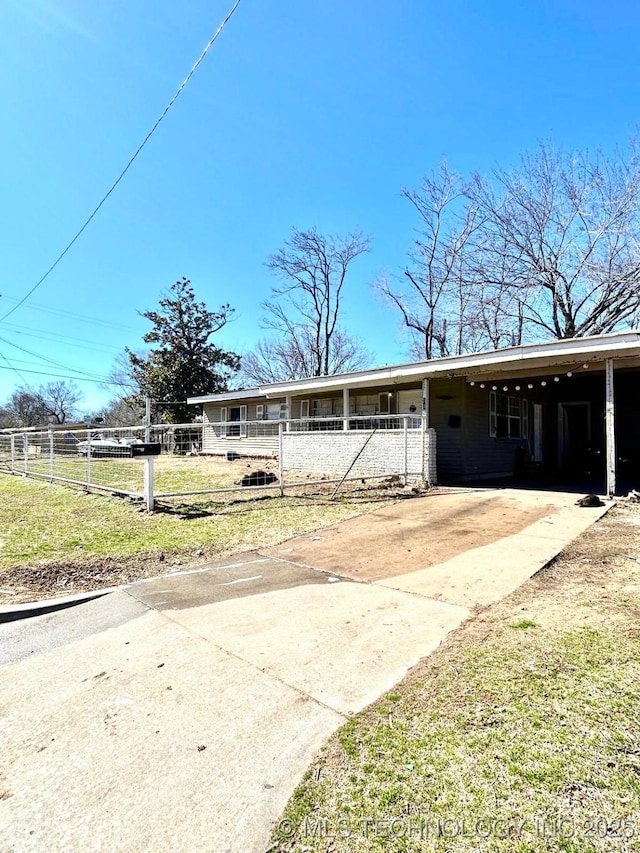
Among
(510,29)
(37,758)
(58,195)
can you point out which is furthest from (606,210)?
(37,758)

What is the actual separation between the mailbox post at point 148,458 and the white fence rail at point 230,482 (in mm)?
22

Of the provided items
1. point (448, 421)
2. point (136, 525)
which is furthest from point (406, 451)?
point (136, 525)

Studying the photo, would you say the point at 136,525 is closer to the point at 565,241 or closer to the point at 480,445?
the point at 480,445

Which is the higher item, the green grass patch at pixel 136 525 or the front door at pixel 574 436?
the front door at pixel 574 436

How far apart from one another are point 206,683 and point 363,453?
1009cm

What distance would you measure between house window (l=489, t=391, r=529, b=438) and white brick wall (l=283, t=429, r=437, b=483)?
3.27 metres

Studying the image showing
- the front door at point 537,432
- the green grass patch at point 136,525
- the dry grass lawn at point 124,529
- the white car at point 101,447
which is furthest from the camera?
the front door at point 537,432

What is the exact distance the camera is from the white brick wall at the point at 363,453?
37.0 feet

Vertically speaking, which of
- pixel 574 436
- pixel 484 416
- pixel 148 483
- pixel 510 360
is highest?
pixel 510 360

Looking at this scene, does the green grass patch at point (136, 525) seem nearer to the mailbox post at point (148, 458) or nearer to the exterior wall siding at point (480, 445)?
the mailbox post at point (148, 458)

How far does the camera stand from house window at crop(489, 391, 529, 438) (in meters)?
13.5

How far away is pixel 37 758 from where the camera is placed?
2074mm

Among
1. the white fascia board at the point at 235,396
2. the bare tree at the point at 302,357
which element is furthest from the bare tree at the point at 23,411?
the white fascia board at the point at 235,396

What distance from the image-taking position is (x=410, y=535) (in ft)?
21.2
